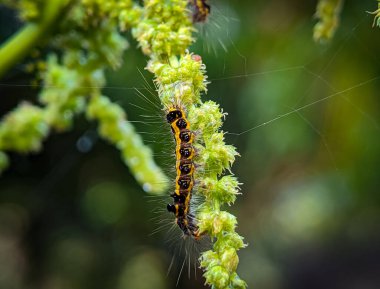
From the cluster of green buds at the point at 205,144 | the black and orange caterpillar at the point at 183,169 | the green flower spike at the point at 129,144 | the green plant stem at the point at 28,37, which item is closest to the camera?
the cluster of green buds at the point at 205,144

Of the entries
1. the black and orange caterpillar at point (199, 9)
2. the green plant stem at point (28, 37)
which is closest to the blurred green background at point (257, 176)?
the black and orange caterpillar at point (199, 9)

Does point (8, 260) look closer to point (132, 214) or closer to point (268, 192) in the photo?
point (132, 214)

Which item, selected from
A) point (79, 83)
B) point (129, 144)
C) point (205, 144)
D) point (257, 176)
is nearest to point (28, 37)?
point (79, 83)

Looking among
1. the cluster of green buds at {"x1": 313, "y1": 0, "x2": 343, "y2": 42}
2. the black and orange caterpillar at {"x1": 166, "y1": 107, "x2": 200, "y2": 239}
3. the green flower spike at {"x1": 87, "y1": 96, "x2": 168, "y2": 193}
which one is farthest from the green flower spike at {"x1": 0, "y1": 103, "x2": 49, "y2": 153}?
the cluster of green buds at {"x1": 313, "y1": 0, "x2": 343, "y2": 42}

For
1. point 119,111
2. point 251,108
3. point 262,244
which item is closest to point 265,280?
point 262,244

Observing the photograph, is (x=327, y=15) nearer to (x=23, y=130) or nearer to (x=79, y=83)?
(x=79, y=83)

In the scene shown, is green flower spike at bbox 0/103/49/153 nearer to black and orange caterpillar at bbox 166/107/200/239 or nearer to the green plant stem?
the green plant stem

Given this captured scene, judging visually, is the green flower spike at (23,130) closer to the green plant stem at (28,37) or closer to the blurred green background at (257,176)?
the green plant stem at (28,37)
